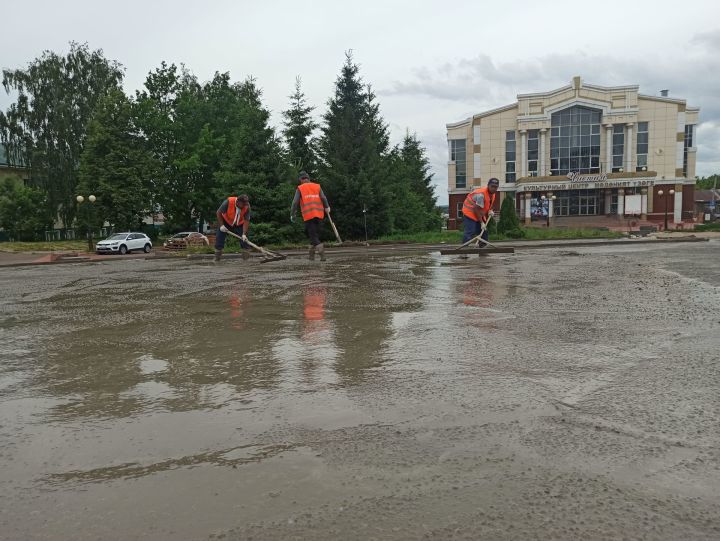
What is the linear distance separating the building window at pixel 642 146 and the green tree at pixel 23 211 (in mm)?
60940

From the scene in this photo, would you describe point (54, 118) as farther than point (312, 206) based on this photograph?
Yes

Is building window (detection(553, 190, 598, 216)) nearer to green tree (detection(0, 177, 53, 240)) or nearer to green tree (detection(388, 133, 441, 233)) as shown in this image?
green tree (detection(388, 133, 441, 233))

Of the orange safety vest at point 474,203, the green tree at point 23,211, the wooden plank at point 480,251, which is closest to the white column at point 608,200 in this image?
the wooden plank at point 480,251

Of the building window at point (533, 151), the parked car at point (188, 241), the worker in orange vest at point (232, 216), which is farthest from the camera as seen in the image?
the building window at point (533, 151)

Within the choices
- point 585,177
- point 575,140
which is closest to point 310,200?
point 585,177

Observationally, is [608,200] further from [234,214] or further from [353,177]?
[234,214]

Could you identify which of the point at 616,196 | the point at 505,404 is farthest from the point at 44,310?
the point at 616,196

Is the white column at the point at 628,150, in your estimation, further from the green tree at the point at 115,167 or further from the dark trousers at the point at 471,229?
the dark trousers at the point at 471,229

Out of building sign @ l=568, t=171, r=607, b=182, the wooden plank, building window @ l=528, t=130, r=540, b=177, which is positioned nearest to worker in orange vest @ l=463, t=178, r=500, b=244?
the wooden plank

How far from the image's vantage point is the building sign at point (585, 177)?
62.5m

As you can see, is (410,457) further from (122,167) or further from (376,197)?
(122,167)

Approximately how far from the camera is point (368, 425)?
9.32ft

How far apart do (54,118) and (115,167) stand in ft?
29.3

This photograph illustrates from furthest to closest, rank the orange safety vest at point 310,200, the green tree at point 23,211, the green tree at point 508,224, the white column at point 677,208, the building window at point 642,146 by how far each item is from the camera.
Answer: the building window at point 642,146 → the white column at point 677,208 → the green tree at point 23,211 → the green tree at point 508,224 → the orange safety vest at point 310,200
